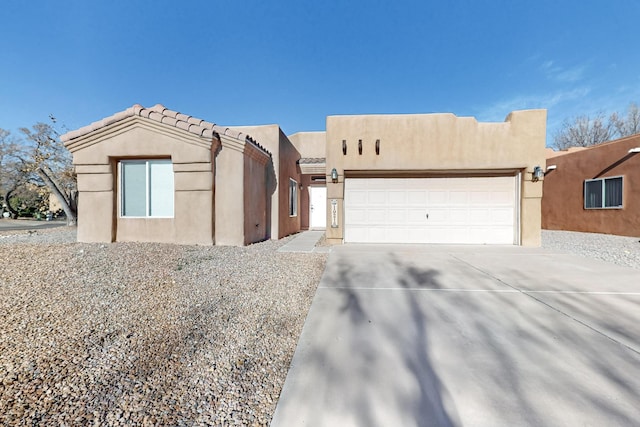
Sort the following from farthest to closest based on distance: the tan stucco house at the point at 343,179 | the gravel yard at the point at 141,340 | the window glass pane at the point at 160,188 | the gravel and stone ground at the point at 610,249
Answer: the window glass pane at the point at 160,188 → the tan stucco house at the point at 343,179 → the gravel and stone ground at the point at 610,249 → the gravel yard at the point at 141,340

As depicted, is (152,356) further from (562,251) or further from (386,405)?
(562,251)

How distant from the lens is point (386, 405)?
191 cm

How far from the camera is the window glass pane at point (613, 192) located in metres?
10.5

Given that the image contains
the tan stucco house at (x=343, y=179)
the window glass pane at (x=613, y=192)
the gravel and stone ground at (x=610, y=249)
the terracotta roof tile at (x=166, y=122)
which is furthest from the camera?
the window glass pane at (x=613, y=192)

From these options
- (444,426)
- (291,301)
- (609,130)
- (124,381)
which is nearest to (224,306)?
(291,301)

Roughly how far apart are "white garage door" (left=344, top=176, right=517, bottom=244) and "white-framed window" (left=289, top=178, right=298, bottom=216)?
3717 millimetres

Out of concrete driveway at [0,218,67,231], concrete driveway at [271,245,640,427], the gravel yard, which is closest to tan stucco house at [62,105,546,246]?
the gravel yard

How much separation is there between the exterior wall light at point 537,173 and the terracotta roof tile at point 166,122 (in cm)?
859

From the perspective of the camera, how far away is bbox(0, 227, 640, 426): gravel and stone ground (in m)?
1.80

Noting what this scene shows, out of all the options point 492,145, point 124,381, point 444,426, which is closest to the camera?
point 444,426

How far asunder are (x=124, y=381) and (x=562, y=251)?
9.95 meters

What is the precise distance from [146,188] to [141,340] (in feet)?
20.4

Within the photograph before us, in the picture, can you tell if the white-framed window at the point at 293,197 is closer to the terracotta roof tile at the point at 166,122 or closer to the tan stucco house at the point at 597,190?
the terracotta roof tile at the point at 166,122

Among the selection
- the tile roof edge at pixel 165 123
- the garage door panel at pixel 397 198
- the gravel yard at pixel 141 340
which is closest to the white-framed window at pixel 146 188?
the tile roof edge at pixel 165 123
